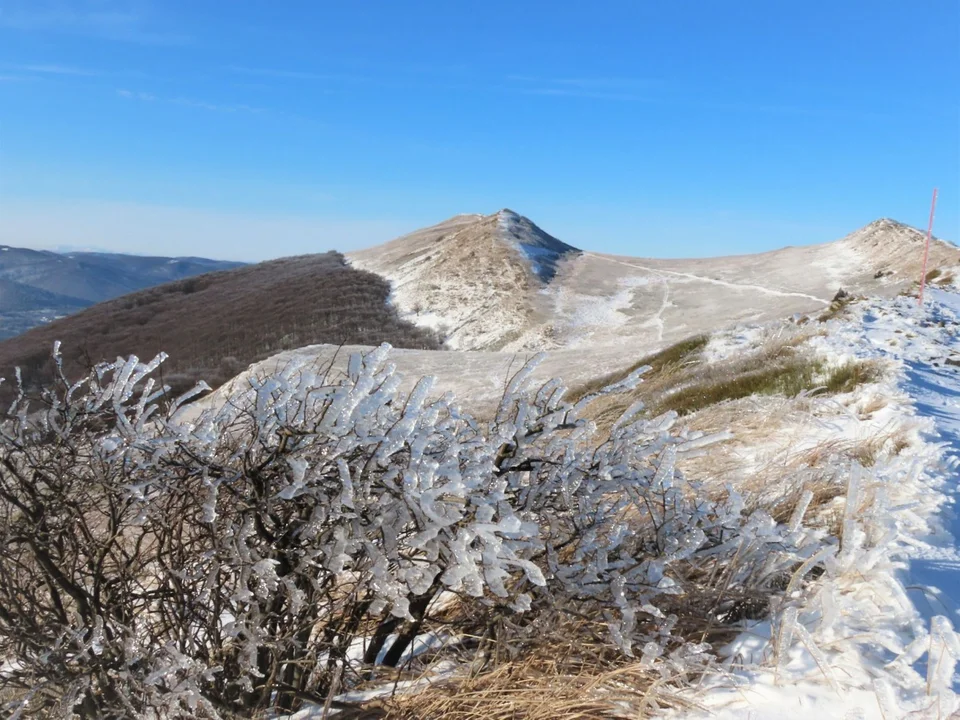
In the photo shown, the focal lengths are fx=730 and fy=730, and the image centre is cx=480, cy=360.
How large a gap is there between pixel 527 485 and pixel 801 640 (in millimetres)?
1187

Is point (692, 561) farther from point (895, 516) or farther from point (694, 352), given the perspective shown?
point (694, 352)

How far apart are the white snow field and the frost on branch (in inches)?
9.5

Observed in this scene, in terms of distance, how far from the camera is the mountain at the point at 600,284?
37.0m

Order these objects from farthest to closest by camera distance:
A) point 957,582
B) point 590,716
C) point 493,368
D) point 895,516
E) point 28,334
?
point 28,334 < point 493,368 < point 895,516 < point 957,582 < point 590,716

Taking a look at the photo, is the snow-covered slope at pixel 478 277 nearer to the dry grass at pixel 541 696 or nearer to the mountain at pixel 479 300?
the mountain at pixel 479 300

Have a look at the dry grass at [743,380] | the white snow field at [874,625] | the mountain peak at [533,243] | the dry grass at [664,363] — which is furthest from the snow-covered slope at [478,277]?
the white snow field at [874,625]

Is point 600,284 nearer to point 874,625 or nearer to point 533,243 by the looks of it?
point 533,243

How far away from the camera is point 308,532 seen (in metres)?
2.65

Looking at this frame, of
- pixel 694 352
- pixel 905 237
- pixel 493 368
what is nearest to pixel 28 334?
pixel 493 368

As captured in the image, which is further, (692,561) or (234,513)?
(692,561)

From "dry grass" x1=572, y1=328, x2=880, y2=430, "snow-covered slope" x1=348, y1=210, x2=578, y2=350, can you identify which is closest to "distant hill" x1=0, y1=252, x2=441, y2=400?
"snow-covered slope" x1=348, y1=210, x2=578, y2=350

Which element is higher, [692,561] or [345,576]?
[692,561]

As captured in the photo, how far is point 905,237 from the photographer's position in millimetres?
43625

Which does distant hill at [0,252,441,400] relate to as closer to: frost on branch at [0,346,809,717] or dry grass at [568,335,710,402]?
dry grass at [568,335,710,402]
